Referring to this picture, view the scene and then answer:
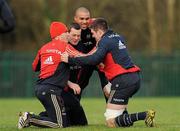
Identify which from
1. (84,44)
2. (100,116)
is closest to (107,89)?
(84,44)

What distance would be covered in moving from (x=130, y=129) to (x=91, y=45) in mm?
2369

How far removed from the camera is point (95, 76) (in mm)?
32406

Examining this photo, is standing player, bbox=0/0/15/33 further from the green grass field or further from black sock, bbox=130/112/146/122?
black sock, bbox=130/112/146/122

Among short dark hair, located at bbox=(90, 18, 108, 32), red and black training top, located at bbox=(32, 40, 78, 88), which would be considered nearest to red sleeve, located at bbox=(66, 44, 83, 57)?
red and black training top, located at bbox=(32, 40, 78, 88)

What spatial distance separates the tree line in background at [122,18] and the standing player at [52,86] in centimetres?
2538

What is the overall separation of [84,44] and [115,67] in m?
1.23

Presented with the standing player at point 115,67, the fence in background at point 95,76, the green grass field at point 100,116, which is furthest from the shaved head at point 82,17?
the fence in background at point 95,76

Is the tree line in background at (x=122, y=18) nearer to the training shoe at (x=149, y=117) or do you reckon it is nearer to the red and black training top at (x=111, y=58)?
the red and black training top at (x=111, y=58)

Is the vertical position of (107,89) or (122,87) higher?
(122,87)

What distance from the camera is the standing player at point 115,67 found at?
1165cm

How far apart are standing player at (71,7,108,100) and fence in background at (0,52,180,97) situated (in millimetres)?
19257

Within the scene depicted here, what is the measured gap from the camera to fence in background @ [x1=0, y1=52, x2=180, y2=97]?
32.8 m

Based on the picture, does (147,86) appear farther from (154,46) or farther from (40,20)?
(40,20)

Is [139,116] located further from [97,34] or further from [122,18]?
[122,18]
